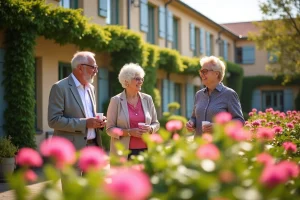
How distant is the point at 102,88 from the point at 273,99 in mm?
21699

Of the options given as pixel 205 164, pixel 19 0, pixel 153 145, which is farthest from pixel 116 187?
pixel 19 0

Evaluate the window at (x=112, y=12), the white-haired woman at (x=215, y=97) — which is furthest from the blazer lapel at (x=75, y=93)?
the window at (x=112, y=12)

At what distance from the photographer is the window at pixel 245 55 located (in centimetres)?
3297

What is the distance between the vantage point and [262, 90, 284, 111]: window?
33.1m

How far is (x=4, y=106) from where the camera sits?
991 centimetres

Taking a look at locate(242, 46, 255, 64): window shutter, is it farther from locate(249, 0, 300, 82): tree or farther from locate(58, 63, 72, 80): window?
locate(58, 63, 72, 80): window

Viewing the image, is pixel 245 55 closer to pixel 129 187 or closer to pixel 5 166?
pixel 5 166

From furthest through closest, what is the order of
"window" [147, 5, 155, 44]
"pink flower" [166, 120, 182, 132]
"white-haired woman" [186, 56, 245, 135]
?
"window" [147, 5, 155, 44]
"white-haired woman" [186, 56, 245, 135]
"pink flower" [166, 120, 182, 132]

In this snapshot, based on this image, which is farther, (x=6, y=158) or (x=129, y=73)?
(x=6, y=158)

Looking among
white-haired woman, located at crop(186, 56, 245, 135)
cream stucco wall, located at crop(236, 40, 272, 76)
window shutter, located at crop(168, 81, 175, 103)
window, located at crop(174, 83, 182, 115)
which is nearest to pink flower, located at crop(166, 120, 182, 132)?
white-haired woman, located at crop(186, 56, 245, 135)

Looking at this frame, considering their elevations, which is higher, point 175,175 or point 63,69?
point 63,69

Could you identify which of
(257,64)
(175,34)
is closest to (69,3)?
(175,34)

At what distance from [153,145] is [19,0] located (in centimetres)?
770

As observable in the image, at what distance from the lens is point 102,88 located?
1416 cm
